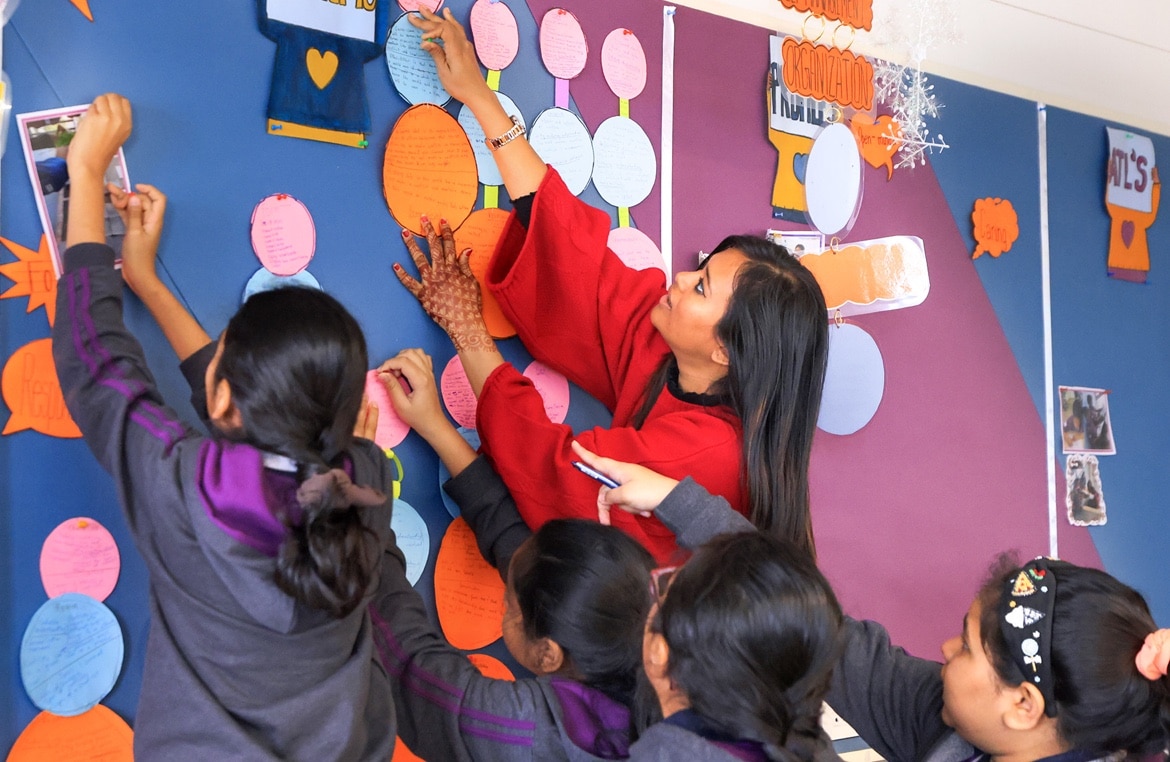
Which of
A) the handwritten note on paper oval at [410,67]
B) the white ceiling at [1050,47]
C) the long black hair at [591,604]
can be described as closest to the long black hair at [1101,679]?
the long black hair at [591,604]

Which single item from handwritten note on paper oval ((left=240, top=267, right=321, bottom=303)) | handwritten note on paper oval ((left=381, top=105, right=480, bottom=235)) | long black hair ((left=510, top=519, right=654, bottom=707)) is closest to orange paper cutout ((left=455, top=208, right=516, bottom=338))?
handwritten note on paper oval ((left=381, top=105, right=480, bottom=235))

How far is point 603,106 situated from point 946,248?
777 millimetres

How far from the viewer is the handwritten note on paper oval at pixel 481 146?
146cm

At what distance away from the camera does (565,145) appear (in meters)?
1.55

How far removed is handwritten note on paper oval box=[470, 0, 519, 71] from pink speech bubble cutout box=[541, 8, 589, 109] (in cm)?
5

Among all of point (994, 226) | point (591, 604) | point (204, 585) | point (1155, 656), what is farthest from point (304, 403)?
point (994, 226)

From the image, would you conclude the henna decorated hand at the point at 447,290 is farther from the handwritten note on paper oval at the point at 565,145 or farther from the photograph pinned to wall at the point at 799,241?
the photograph pinned to wall at the point at 799,241

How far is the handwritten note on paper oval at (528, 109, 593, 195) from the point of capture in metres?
1.52

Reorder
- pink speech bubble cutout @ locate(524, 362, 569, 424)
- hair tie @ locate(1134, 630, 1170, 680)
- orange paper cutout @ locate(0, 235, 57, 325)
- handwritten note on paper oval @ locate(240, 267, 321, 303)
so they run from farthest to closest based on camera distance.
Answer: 1. pink speech bubble cutout @ locate(524, 362, 569, 424)
2. handwritten note on paper oval @ locate(240, 267, 321, 303)
3. orange paper cutout @ locate(0, 235, 57, 325)
4. hair tie @ locate(1134, 630, 1170, 680)

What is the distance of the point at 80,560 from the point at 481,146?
73cm

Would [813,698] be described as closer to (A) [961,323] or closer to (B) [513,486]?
(B) [513,486]

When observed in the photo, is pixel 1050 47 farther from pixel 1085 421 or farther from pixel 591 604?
pixel 591 604

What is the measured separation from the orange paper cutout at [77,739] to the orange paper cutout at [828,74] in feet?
4.52

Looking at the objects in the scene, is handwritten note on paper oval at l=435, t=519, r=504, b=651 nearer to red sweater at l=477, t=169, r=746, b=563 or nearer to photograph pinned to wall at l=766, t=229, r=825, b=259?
red sweater at l=477, t=169, r=746, b=563
